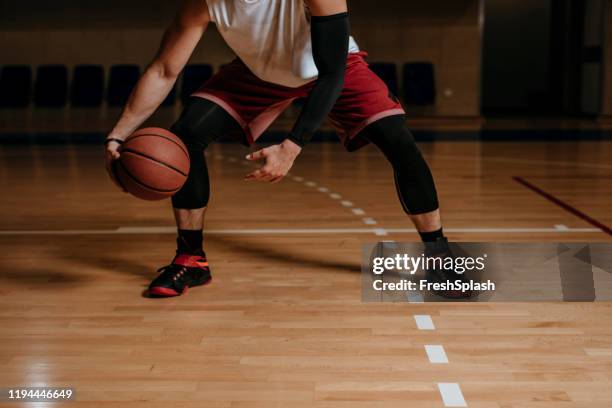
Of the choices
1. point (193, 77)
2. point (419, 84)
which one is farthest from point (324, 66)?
point (419, 84)

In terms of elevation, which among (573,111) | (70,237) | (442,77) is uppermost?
Result: (70,237)

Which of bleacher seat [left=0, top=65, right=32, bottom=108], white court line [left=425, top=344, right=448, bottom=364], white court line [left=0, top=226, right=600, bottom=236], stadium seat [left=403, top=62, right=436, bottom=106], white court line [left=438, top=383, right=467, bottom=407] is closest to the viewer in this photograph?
white court line [left=438, top=383, right=467, bottom=407]

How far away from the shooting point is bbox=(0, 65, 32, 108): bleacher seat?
35.6ft

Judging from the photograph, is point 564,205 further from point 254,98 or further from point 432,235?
point 254,98

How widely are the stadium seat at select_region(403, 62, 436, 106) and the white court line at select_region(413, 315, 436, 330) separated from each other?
867 centimetres

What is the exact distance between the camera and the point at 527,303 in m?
2.79

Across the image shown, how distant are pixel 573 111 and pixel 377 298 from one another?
476 inches

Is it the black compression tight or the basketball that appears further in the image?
the black compression tight

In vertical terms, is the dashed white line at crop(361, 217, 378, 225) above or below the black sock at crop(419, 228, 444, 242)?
below

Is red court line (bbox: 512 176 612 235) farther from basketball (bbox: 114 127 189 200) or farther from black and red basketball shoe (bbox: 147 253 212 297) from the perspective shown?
basketball (bbox: 114 127 189 200)

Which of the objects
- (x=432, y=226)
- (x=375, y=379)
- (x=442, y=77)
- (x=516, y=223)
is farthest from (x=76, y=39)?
(x=375, y=379)

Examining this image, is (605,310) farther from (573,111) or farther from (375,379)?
(573,111)

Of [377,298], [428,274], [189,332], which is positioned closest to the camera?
[189,332]

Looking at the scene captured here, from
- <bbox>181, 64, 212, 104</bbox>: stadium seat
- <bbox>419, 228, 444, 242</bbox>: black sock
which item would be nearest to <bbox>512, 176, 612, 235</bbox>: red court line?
<bbox>419, 228, 444, 242</bbox>: black sock
